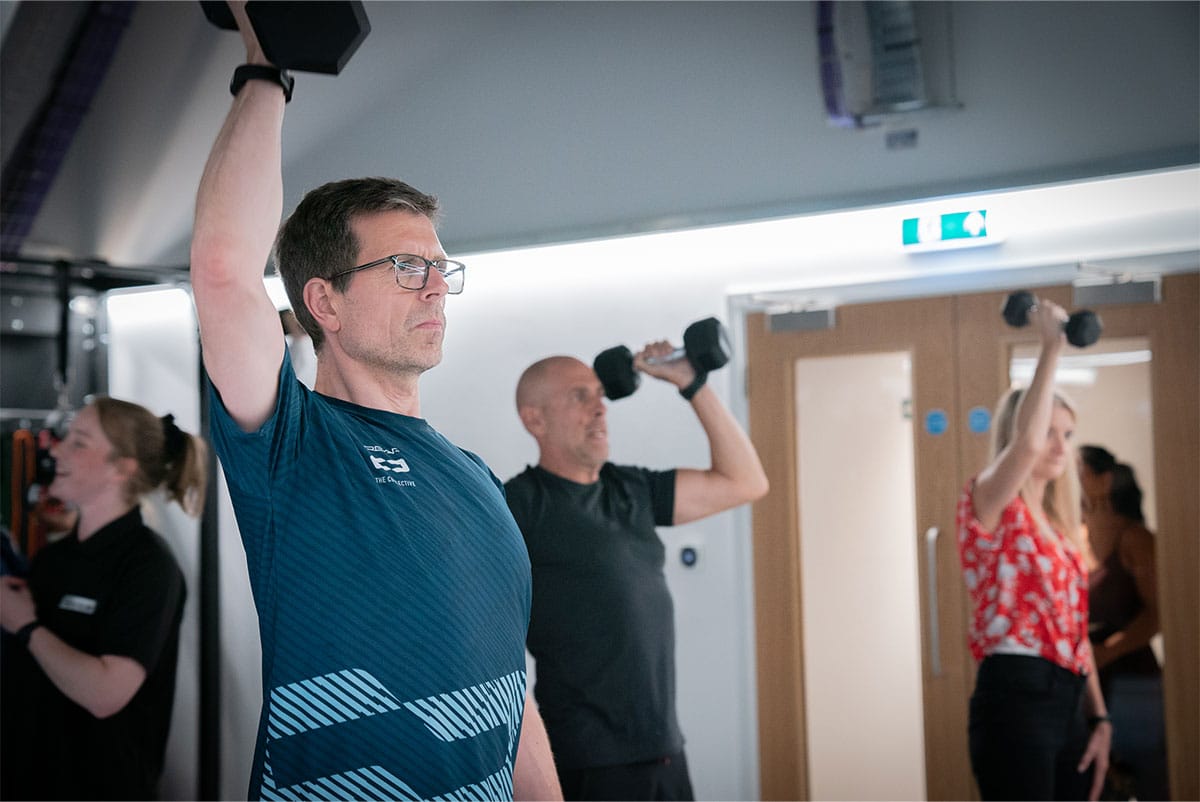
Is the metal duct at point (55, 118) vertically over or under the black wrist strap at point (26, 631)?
over

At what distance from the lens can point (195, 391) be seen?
15.9 feet

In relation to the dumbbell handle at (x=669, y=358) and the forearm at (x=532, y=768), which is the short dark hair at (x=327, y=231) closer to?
the forearm at (x=532, y=768)

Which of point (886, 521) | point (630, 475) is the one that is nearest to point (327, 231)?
point (630, 475)

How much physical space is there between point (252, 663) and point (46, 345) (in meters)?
1.50

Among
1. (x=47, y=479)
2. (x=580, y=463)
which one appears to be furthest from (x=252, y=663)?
(x=580, y=463)

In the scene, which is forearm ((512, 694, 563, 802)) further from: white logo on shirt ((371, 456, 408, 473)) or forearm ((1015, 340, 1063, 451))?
forearm ((1015, 340, 1063, 451))

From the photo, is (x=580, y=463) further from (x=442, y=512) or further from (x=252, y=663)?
(x=252, y=663)

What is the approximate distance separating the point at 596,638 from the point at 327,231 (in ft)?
4.78

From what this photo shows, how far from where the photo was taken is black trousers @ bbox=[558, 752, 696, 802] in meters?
2.79

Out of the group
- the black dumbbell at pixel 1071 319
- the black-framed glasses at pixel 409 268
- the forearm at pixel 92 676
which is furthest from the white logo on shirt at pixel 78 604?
the black dumbbell at pixel 1071 319

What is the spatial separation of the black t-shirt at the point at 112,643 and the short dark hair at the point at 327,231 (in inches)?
62.5

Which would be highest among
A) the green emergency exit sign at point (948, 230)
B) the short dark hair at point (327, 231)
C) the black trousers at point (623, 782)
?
the green emergency exit sign at point (948, 230)

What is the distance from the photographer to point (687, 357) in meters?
3.19

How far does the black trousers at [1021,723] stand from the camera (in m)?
3.07
